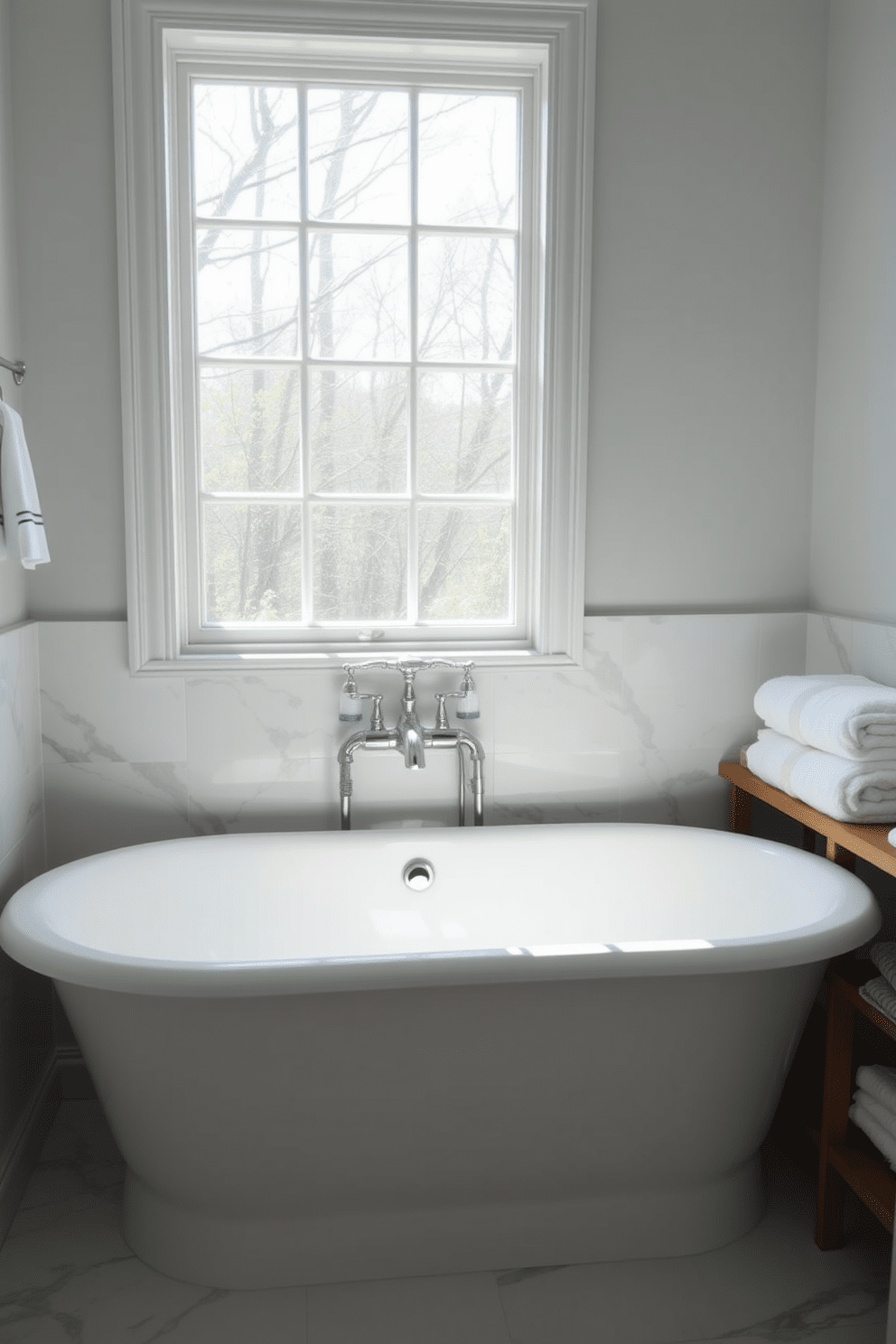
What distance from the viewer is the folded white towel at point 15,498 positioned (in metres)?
2.01

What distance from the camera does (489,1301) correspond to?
1.86m

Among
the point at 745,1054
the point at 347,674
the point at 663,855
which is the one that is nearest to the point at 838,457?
the point at 663,855

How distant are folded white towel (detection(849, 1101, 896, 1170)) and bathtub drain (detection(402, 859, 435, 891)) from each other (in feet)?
3.15

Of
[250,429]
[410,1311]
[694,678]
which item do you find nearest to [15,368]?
[250,429]

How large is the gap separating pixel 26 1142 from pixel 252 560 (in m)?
1.36

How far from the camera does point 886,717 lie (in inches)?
79.5

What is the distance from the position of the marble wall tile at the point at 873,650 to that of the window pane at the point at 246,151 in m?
1.64

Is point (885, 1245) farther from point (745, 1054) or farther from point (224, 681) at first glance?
point (224, 681)

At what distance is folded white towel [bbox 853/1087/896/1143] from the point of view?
1819 millimetres

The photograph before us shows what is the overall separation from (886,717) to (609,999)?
2.48 ft

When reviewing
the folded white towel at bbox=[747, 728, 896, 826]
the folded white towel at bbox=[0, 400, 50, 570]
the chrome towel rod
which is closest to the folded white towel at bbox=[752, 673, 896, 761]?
the folded white towel at bbox=[747, 728, 896, 826]

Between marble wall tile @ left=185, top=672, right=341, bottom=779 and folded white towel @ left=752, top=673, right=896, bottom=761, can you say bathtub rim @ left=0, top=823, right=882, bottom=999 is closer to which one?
folded white towel @ left=752, top=673, right=896, bottom=761

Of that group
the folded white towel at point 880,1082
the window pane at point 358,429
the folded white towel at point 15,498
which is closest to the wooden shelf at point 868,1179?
the folded white towel at point 880,1082

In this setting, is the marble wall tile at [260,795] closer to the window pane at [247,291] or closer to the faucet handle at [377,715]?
the faucet handle at [377,715]
